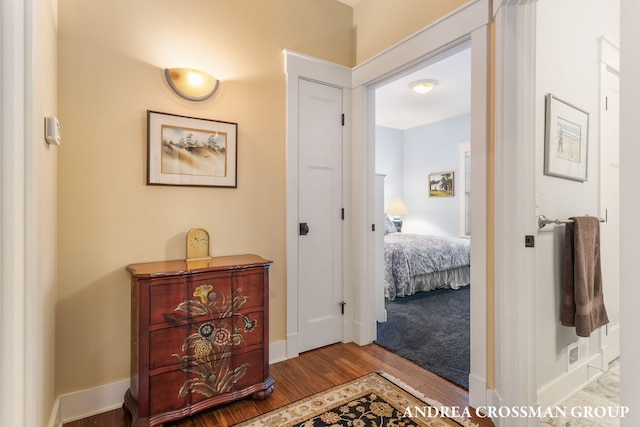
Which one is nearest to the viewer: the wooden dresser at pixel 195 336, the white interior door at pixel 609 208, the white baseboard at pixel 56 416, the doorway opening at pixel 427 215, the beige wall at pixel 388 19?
the white baseboard at pixel 56 416

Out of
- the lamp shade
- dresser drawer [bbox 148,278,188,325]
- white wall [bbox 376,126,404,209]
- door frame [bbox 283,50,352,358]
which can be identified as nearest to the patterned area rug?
door frame [bbox 283,50,352,358]

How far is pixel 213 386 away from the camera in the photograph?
1829mm

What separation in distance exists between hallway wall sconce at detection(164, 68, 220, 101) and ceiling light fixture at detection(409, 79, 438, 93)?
308 centimetres

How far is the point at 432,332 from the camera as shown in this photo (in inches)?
119

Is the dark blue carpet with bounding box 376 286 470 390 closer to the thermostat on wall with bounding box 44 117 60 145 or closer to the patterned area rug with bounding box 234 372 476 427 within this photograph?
the patterned area rug with bounding box 234 372 476 427

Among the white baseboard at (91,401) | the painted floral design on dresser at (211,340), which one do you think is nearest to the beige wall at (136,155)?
the white baseboard at (91,401)

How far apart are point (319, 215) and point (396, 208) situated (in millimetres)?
4243

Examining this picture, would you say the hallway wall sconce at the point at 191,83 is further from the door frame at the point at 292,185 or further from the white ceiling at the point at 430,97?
the white ceiling at the point at 430,97

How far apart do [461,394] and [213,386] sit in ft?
5.00

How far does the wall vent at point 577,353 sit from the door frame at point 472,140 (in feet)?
2.14

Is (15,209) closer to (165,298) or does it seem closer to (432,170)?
(165,298)

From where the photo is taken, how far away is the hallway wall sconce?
80.7 inches

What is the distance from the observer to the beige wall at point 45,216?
48.3 inches

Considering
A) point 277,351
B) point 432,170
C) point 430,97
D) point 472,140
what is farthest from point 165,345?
point 432,170
